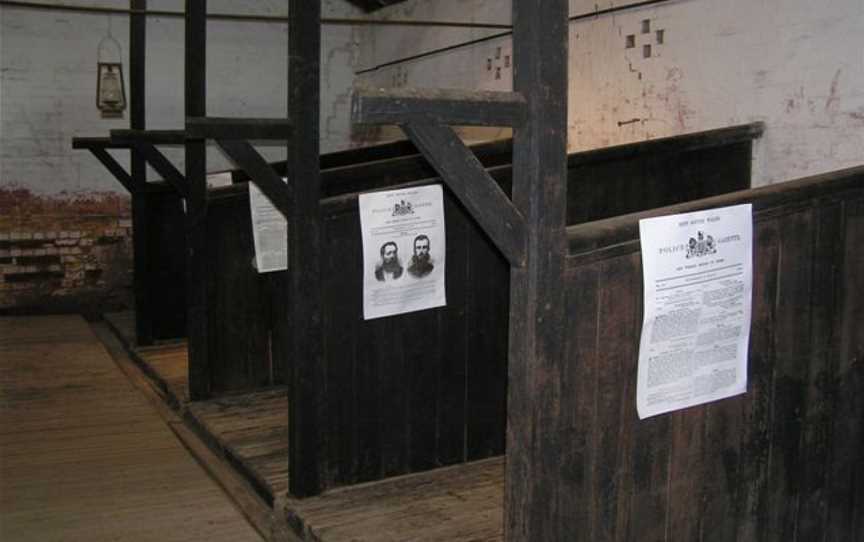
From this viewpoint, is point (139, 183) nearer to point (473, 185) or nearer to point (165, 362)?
point (165, 362)

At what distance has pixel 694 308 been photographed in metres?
2.26

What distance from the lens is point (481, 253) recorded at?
365 centimetres

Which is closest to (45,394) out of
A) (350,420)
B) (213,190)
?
(213,190)

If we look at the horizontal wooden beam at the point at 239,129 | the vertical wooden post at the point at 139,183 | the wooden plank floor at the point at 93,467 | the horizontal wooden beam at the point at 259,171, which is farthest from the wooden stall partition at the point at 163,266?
the horizontal wooden beam at the point at 259,171

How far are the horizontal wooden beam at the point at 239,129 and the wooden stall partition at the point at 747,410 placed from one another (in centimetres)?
150

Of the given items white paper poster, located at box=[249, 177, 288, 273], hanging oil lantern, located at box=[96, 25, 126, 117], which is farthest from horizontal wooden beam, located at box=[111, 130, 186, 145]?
hanging oil lantern, located at box=[96, 25, 126, 117]

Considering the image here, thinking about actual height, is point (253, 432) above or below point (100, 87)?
below

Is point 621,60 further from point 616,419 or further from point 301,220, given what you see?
point 616,419

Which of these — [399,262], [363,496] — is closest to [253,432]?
[363,496]

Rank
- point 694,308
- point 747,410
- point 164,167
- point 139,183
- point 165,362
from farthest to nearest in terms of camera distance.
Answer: point 139,183
point 165,362
point 164,167
point 747,410
point 694,308

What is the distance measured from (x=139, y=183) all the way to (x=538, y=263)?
14.3ft

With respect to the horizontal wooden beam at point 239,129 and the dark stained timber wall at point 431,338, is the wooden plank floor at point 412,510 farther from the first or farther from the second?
the horizontal wooden beam at point 239,129

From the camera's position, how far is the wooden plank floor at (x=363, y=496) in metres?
3.07

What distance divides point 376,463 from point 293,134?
1.25 metres
